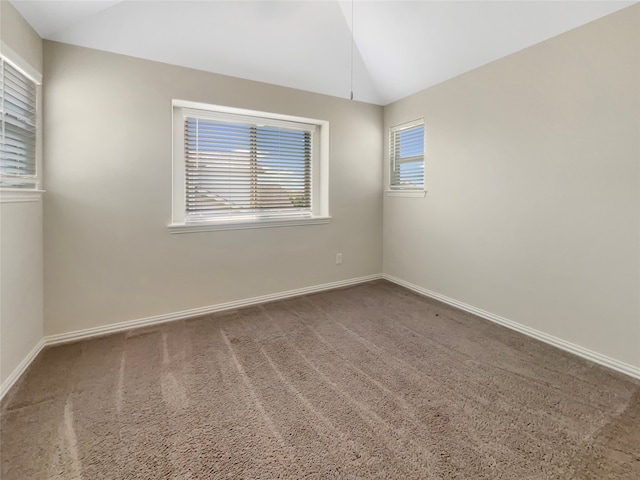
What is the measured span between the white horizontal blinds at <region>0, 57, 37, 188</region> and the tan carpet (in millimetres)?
1299

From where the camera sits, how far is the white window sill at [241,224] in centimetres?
286

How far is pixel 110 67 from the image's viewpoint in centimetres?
246

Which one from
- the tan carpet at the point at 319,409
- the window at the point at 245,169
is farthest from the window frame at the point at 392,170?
the tan carpet at the point at 319,409

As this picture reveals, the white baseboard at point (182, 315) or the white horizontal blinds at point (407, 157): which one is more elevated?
the white horizontal blinds at point (407, 157)

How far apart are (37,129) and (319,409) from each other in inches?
108

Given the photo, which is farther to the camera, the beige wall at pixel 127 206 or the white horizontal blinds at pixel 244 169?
the white horizontal blinds at pixel 244 169

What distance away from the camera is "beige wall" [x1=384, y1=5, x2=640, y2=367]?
2016mm

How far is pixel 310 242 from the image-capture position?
3619 millimetres

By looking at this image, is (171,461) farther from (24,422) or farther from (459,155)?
(459,155)

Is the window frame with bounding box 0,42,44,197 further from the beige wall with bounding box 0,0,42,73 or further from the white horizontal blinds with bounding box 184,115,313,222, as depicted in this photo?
the white horizontal blinds with bounding box 184,115,313,222

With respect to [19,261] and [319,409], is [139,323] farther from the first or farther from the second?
[319,409]

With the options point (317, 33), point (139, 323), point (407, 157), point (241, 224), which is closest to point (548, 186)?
point (407, 157)

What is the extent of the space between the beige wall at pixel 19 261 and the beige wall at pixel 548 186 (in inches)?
136

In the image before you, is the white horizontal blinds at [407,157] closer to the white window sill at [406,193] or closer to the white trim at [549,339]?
the white window sill at [406,193]
